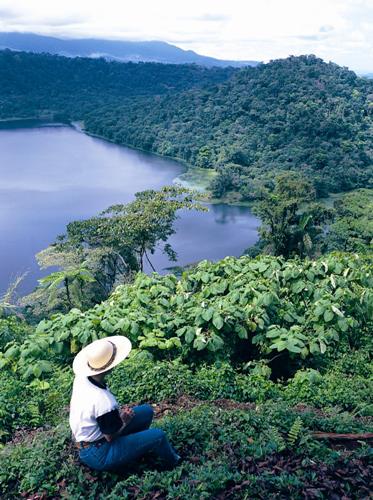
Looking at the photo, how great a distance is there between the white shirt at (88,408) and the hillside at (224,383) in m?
0.33

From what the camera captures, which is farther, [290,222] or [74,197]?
[74,197]

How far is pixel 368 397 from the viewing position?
4336 millimetres

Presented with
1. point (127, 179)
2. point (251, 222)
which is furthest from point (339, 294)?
point (127, 179)

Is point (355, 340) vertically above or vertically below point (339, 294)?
below

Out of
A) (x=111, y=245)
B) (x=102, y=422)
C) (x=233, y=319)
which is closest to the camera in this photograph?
(x=102, y=422)

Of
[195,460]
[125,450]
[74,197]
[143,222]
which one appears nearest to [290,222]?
[143,222]

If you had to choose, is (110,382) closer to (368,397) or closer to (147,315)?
(147,315)

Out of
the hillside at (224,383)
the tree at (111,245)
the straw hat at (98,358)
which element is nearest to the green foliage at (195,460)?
the hillside at (224,383)

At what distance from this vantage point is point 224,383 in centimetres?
435

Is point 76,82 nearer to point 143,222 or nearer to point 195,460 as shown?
point 143,222

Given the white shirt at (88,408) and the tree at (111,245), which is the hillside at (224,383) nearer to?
the white shirt at (88,408)

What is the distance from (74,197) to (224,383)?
111ft

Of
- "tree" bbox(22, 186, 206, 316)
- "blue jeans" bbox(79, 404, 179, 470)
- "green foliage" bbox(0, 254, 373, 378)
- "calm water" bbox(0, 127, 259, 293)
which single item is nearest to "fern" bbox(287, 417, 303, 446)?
"blue jeans" bbox(79, 404, 179, 470)

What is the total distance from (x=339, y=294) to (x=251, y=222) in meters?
27.7
